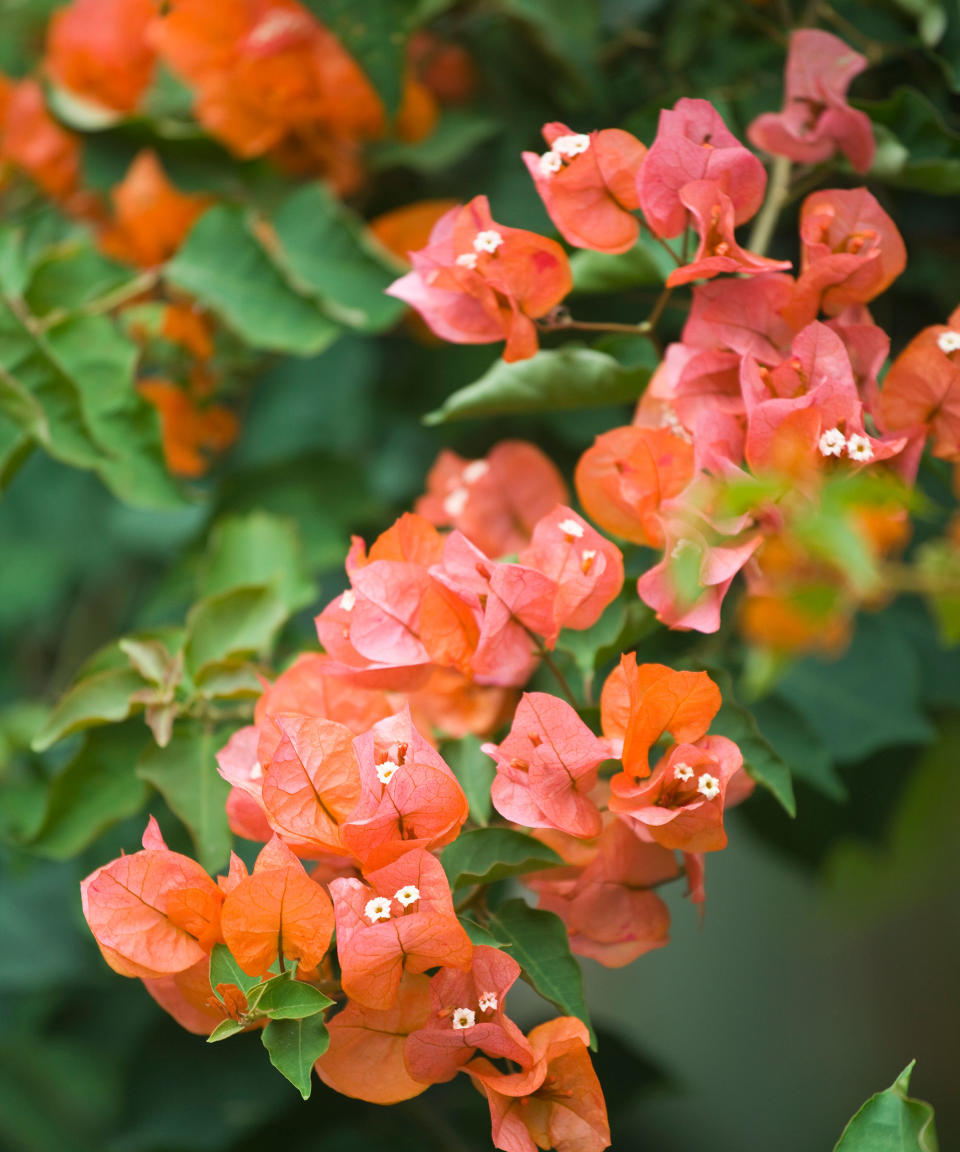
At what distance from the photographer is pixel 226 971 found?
14.7 inches

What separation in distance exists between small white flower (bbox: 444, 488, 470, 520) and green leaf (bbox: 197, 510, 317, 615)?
0.12 m

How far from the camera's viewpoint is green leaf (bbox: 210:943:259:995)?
0.37 metres

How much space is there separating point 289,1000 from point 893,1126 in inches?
8.9

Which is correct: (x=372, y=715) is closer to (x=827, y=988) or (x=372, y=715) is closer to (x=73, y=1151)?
(x=73, y=1151)

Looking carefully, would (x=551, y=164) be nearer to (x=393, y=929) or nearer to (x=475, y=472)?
(x=475, y=472)

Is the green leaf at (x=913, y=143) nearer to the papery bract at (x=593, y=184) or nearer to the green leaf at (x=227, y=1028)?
the papery bract at (x=593, y=184)

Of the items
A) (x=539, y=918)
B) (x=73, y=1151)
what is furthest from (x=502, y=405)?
(x=73, y=1151)

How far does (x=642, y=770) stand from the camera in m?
0.39

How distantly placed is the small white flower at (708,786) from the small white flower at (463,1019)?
111 millimetres

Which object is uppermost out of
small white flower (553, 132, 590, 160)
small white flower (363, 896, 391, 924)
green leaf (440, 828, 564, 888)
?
small white flower (553, 132, 590, 160)

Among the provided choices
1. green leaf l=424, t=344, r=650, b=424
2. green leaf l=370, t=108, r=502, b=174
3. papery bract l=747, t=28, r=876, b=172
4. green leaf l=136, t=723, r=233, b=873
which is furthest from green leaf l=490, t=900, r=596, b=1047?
green leaf l=370, t=108, r=502, b=174

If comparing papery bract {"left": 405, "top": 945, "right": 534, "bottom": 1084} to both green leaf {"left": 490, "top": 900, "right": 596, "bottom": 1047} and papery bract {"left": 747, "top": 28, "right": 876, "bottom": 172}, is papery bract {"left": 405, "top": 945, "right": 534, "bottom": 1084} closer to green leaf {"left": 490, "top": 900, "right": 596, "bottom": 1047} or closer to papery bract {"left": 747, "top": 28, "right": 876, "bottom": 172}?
green leaf {"left": 490, "top": 900, "right": 596, "bottom": 1047}

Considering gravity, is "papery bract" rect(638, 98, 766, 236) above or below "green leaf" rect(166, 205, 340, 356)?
above

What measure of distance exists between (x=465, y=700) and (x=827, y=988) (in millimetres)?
787
